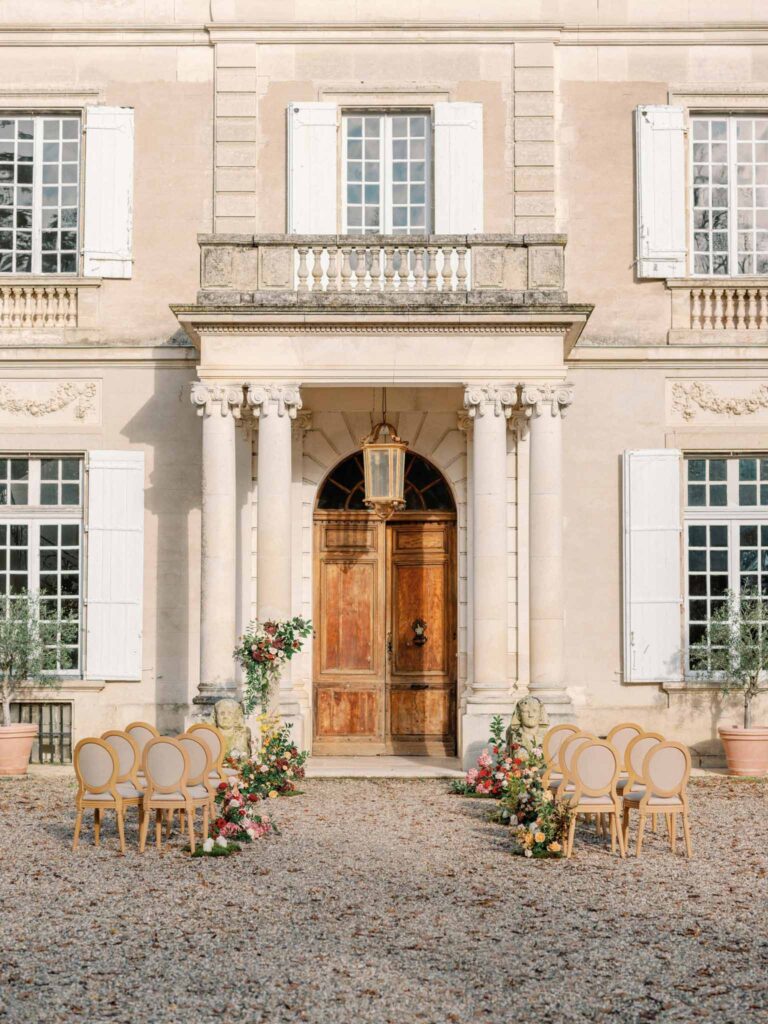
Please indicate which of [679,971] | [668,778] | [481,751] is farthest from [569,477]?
[679,971]

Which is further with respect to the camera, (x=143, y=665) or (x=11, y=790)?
(x=143, y=665)

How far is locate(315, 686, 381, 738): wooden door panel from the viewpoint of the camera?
44.4 feet

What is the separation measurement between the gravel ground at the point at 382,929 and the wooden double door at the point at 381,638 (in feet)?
12.9

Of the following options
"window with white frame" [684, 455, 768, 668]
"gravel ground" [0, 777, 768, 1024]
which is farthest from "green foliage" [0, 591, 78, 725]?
"window with white frame" [684, 455, 768, 668]

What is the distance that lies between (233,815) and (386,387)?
5.65 metres

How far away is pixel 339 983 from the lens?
5.51 m

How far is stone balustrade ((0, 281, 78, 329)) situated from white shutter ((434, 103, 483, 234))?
379 centimetres

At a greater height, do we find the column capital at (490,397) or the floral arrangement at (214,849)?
the column capital at (490,397)

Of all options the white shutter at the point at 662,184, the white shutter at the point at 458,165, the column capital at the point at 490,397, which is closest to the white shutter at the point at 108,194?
the white shutter at the point at 458,165

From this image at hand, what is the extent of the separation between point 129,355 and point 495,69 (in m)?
4.71

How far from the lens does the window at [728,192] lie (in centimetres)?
1344

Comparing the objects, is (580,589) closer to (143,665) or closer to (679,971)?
(143,665)

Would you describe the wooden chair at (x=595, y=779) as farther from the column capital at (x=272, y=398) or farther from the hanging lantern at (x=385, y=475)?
the column capital at (x=272, y=398)

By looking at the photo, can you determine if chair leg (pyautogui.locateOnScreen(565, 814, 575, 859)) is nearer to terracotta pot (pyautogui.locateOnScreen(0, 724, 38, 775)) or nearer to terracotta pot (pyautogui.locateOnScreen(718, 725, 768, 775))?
terracotta pot (pyautogui.locateOnScreen(718, 725, 768, 775))
